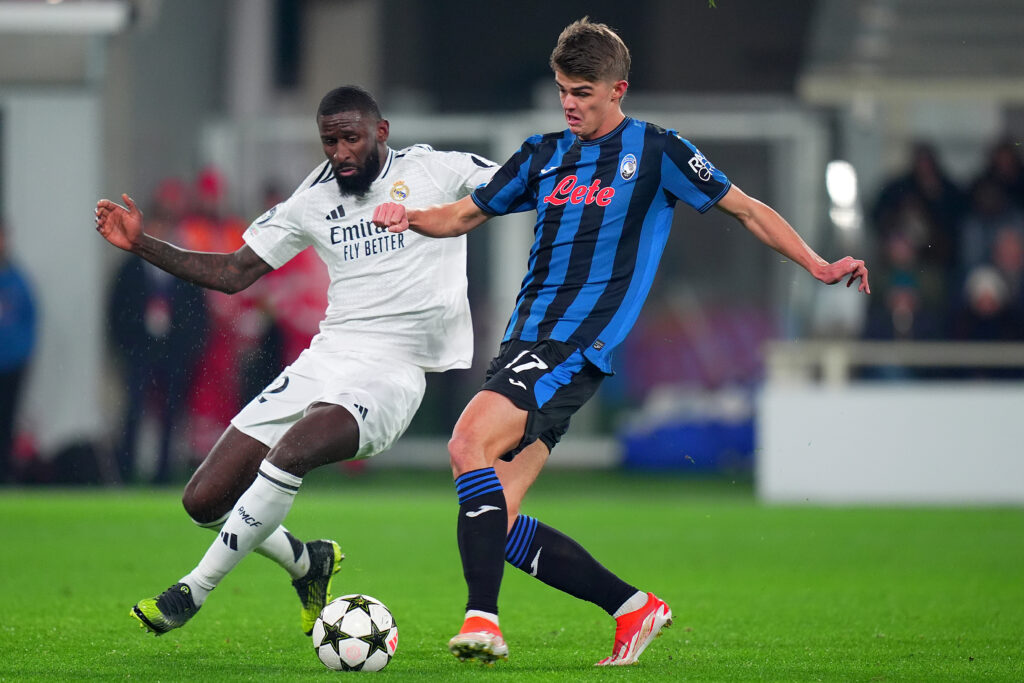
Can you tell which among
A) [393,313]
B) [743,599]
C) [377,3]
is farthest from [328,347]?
[377,3]

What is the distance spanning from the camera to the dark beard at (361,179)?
5.73 meters

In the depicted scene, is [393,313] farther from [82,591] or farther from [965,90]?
[965,90]

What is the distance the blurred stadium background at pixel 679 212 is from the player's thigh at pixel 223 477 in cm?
408

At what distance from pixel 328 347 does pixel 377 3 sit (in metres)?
12.7

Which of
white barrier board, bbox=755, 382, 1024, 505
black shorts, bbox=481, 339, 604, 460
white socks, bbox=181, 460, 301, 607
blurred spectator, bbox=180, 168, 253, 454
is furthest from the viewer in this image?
white barrier board, bbox=755, 382, 1024, 505

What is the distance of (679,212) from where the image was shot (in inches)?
651

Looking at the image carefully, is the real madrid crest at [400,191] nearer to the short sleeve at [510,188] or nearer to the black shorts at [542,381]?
the short sleeve at [510,188]

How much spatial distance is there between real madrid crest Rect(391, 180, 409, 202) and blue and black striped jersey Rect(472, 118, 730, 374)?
3.00 feet

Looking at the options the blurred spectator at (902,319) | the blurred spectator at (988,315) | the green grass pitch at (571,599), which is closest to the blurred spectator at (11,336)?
the green grass pitch at (571,599)

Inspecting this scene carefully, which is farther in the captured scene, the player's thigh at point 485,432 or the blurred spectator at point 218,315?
the blurred spectator at point 218,315

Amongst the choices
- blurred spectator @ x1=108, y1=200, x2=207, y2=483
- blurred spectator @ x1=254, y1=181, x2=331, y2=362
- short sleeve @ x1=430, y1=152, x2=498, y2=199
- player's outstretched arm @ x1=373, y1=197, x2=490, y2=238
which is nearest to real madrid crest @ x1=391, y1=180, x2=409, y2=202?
short sleeve @ x1=430, y1=152, x2=498, y2=199

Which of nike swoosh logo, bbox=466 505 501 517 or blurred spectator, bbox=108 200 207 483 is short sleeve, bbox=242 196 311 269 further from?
blurred spectator, bbox=108 200 207 483

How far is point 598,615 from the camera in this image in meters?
6.67

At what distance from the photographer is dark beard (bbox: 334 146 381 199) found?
5734mm
